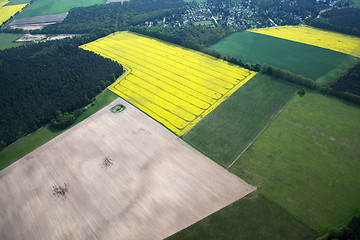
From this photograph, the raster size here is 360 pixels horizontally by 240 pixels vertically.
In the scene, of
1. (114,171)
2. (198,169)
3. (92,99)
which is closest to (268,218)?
(198,169)

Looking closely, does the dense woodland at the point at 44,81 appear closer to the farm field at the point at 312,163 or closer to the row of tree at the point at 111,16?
the row of tree at the point at 111,16

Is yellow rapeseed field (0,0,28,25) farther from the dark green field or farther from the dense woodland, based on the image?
the dark green field

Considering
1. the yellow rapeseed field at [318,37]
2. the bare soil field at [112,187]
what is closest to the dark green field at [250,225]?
the bare soil field at [112,187]

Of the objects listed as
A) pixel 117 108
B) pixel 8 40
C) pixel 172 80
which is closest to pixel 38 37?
pixel 8 40

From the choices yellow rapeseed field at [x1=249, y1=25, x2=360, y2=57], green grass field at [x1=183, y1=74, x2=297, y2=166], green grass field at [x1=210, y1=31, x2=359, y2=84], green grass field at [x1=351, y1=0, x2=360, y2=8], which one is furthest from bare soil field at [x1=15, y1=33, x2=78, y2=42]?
green grass field at [x1=351, y1=0, x2=360, y2=8]

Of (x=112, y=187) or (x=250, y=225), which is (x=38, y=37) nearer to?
(x=112, y=187)
